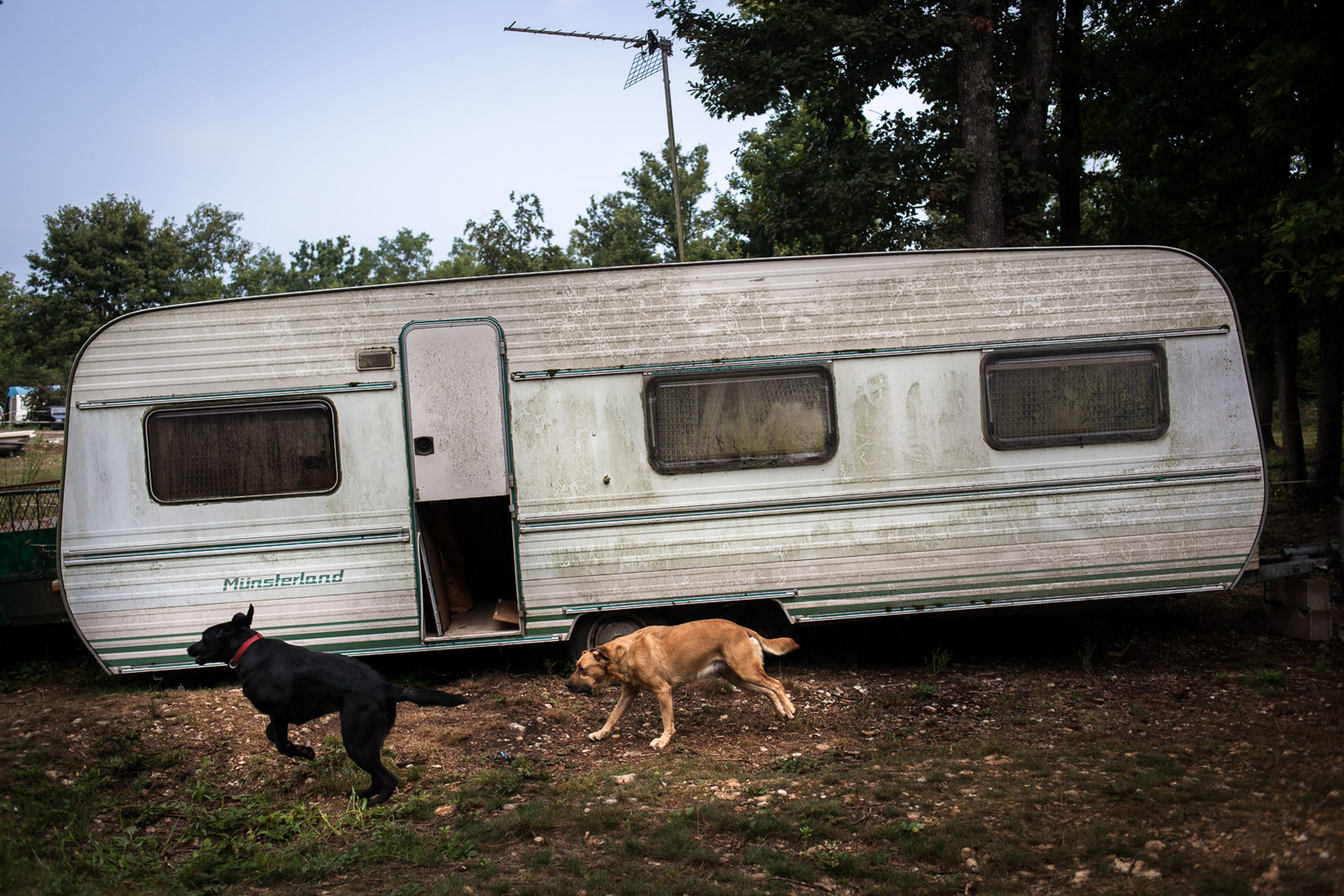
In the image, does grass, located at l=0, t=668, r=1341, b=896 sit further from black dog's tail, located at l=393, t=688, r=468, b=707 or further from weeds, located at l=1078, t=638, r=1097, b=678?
weeds, located at l=1078, t=638, r=1097, b=678

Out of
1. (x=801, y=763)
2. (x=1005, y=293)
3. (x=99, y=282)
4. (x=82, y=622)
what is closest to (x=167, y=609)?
(x=82, y=622)

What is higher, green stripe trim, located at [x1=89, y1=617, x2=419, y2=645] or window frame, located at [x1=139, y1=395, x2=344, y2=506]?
window frame, located at [x1=139, y1=395, x2=344, y2=506]

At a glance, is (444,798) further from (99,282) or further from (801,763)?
(99,282)

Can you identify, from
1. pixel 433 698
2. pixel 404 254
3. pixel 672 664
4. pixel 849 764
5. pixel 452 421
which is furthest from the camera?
pixel 404 254

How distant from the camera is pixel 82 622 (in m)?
6.73

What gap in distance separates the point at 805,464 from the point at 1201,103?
1009 centimetres

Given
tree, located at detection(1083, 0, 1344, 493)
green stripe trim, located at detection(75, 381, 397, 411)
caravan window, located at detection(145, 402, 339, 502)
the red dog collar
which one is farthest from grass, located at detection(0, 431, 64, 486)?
tree, located at detection(1083, 0, 1344, 493)

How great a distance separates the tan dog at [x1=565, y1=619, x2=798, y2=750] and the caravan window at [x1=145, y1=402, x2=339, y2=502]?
8.66 feet

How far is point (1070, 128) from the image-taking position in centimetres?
1257

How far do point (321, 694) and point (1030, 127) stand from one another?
10773 millimetres

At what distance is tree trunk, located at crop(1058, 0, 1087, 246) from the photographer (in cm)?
1254

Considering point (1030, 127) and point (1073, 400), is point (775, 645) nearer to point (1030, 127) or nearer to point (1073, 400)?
point (1073, 400)

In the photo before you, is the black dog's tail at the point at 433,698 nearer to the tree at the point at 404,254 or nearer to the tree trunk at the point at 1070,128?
the tree trunk at the point at 1070,128

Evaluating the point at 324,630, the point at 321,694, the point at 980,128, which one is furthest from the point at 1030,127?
the point at 321,694
